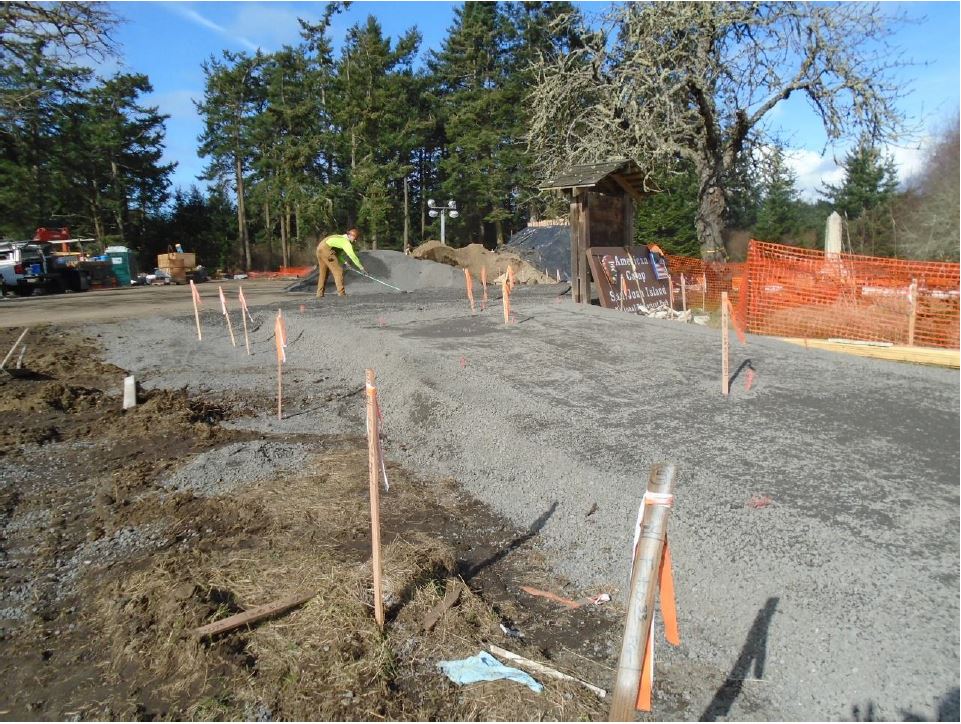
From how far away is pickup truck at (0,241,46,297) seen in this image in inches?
1149

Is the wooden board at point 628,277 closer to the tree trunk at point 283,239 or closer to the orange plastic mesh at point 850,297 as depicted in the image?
the orange plastic mesh at point 850,297

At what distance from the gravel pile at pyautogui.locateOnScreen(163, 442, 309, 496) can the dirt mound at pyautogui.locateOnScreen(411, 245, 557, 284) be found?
20035mm

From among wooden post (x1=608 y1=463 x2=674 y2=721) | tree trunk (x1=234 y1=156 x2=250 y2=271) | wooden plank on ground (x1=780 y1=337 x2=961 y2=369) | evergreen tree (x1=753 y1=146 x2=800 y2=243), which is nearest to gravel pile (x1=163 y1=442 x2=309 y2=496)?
wooden post (x1=608 y1=463 x2=674 y2=721)

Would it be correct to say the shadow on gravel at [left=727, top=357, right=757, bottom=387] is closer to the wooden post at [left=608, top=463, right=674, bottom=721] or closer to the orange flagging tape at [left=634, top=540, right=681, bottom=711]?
the orange flagging tape at [left=634, top=540, right=681, bottom=711]

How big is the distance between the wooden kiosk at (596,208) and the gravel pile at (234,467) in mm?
9316

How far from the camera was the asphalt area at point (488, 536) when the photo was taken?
3408 mm

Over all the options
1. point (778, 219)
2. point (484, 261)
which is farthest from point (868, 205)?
point (484, 261)

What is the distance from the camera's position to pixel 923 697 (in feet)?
10.7

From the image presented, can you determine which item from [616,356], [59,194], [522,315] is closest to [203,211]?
[59,194]

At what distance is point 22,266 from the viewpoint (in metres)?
29.4

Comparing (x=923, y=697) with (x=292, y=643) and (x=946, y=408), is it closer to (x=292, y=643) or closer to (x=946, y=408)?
(x=292, y=643)

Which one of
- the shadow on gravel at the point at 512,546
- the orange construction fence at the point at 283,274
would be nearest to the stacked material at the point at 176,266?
the orange construction fence at the point at 283,274

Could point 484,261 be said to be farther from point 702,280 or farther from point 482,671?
point 482,671

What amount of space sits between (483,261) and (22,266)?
19.8 metres
